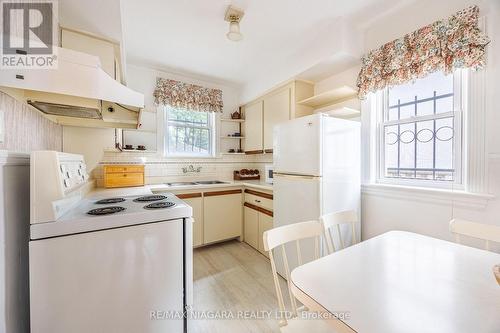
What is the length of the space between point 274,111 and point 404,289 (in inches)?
97.6

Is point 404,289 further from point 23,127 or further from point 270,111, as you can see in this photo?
point 270,111

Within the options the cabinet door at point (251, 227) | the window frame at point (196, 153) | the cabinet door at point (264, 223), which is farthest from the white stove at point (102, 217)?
the window frame at point (196, 153)

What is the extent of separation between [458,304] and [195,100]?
336cm

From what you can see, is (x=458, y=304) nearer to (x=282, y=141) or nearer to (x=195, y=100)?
(x=282, y=141)

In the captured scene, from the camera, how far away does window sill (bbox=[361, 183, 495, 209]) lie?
145 centimetres

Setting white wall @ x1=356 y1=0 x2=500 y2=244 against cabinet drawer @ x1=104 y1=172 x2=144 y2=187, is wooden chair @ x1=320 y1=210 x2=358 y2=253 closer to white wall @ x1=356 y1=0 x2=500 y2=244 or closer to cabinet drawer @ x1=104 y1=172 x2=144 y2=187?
white wall @ x1=356 y1=0 x2=500 y2=244

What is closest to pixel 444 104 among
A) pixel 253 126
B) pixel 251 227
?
pixel 253 126

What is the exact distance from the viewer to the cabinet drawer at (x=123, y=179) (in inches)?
90.5

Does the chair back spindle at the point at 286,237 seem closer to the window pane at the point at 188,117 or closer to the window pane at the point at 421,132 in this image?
the window pane at the point at 421,132

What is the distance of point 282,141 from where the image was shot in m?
2.18

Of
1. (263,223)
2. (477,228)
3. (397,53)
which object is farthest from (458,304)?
(263,223)

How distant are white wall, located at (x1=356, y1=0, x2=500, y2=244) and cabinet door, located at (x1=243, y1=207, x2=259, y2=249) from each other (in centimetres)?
130

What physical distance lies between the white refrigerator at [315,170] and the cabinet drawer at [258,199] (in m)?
0.35

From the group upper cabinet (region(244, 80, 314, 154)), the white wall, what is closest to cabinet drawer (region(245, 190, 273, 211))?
upper cabinet (region(244, 80, 314, 154))
